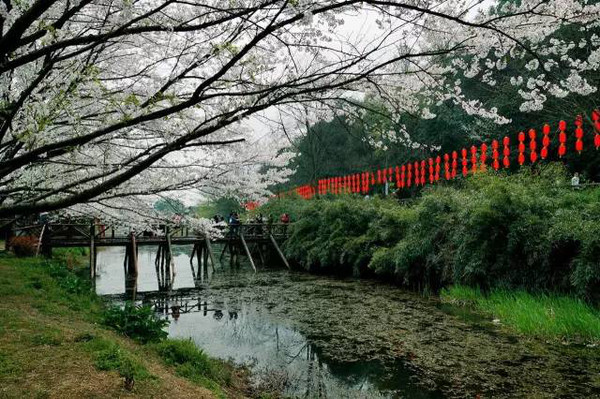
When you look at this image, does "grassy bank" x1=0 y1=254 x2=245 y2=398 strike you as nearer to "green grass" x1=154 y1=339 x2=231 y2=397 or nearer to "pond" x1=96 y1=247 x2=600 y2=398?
"green grass" x1=154 y1=339 x2=231 y2=397

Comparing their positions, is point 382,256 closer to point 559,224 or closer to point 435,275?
point 435,275

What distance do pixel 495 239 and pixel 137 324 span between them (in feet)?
23.8

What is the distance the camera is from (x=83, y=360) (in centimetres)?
430

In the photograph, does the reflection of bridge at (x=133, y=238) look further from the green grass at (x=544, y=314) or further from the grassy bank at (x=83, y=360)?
the green grass at (x=544, y=314)

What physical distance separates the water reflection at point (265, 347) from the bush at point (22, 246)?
7.89 feet

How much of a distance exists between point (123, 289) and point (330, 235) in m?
7.49

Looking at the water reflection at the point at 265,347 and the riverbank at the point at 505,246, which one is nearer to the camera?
the water reflection at the point at 265,347

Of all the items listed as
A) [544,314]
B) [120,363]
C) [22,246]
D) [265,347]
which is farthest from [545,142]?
[22,246]

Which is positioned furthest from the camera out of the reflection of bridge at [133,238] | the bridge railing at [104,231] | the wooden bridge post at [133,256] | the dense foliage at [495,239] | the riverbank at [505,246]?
the wooden bridge post at [133,256]

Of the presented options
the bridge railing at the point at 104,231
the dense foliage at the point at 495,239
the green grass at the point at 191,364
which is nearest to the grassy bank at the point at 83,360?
the green grass at the point at 191,364

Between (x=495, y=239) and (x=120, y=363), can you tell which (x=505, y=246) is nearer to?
(x=495, y=239)

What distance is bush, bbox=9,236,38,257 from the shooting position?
11938 mm

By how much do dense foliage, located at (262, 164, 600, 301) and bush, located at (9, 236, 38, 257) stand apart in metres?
9.55

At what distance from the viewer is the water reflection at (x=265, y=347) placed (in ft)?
18.0
